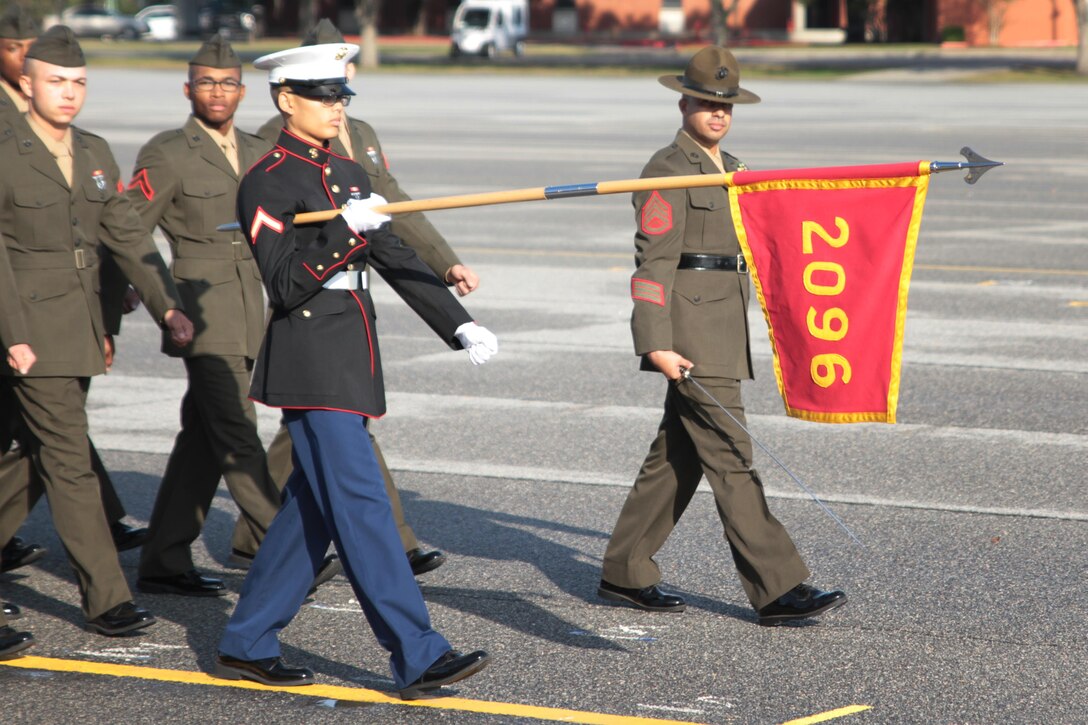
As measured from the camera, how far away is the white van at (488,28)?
2265 inches

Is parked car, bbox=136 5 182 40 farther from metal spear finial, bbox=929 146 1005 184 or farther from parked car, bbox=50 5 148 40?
metal spear finial, bbox=929 146 1005 184

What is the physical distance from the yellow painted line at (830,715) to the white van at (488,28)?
53.3 m

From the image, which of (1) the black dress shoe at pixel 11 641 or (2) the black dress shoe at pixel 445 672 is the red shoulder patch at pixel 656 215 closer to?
(2) the black dress shoe at pixel 445 672

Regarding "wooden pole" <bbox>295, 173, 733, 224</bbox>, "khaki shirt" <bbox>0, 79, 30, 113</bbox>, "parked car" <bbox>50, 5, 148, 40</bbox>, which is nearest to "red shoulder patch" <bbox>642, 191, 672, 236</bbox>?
"wooden pole" <bbox>295, 173, 733, 224</bbox>

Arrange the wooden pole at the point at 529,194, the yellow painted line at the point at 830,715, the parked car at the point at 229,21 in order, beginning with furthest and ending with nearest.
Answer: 1. the parked car at the point at 229,21
2. the wooden pole at the point at 529,194
3. the yellow painted line at the point at 830,715

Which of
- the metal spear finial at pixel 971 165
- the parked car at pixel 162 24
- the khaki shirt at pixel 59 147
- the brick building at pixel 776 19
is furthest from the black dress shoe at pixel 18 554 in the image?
the parked car at pixel 162 24

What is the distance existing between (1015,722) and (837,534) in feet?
6.56

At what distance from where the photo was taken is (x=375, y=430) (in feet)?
27.7

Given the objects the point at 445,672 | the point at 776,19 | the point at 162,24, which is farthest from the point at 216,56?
the point at 162,24

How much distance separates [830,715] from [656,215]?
5.85ft

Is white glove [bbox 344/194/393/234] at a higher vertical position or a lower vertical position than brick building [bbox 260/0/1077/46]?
higher

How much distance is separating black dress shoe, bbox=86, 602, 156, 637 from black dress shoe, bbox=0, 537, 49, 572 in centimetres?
99

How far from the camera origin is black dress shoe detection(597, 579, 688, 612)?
555cm

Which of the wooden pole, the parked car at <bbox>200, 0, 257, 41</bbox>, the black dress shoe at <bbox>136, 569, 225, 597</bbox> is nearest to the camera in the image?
the wooden pole
